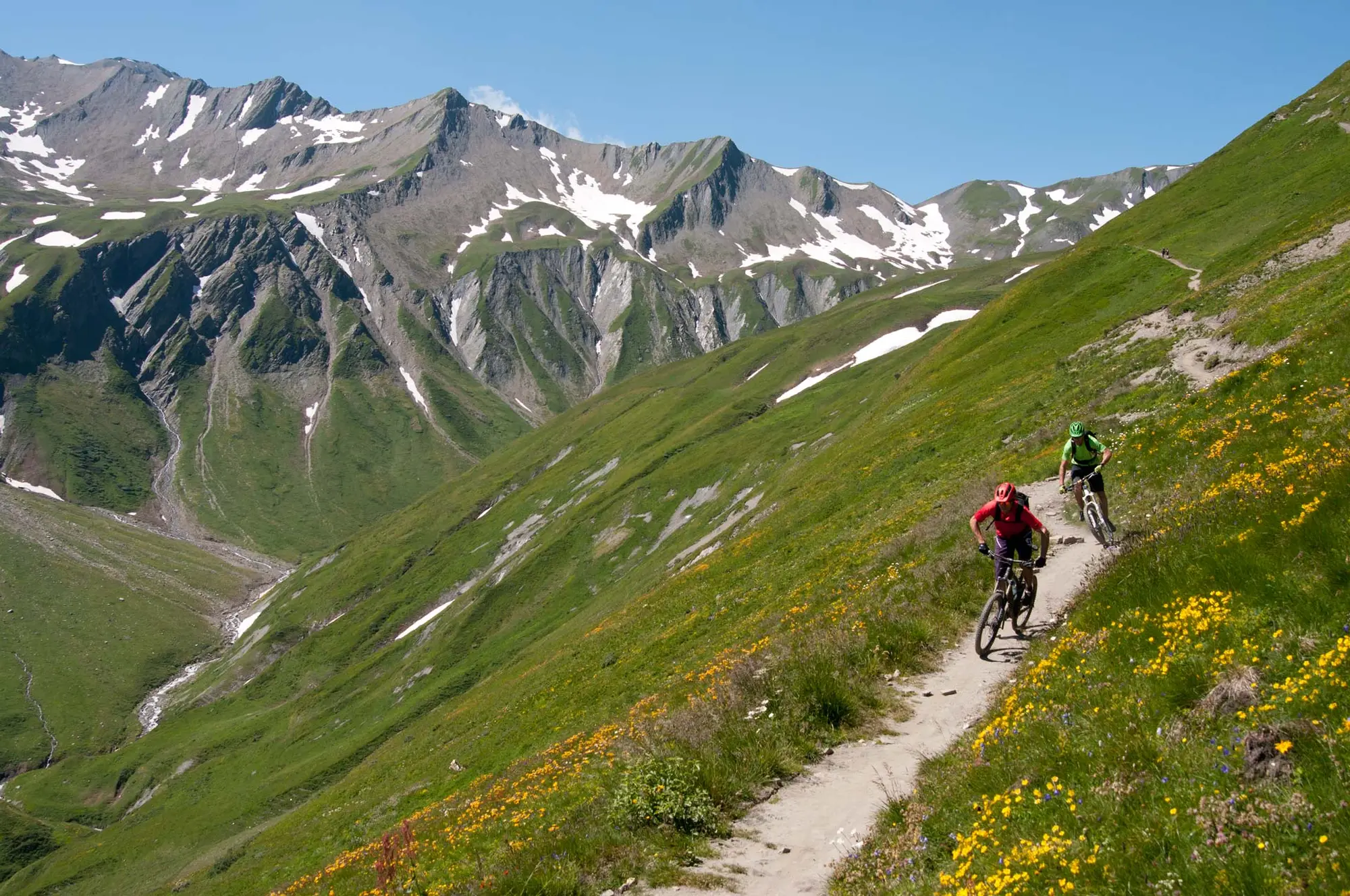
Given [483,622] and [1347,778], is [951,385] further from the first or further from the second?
Answer: [483,622]


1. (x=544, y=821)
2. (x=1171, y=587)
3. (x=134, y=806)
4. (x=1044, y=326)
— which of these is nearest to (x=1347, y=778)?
(x=1171, y=587)

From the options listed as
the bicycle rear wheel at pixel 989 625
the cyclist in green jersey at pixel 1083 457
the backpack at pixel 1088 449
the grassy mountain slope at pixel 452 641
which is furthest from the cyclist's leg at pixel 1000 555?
the grassy mountain slope at pixel 452 641

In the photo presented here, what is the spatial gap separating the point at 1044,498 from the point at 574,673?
2562 cm

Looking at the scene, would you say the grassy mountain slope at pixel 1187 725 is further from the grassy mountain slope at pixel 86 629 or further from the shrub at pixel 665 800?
the grassy mountain slope at pixel 86 629

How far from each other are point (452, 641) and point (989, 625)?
94.1 meters

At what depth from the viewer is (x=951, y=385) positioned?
197ft

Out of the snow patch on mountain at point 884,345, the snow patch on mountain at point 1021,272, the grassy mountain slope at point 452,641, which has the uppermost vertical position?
the snow patch on mountain at point 1021,272

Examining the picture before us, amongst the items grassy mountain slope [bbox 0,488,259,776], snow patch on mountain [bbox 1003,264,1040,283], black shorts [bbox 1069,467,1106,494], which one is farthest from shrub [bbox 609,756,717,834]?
grassy mountain slope [bbox 0,488,259,776]

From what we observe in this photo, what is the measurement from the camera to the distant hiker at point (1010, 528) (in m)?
14.6

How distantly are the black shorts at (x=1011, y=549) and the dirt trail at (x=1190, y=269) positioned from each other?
4387cm

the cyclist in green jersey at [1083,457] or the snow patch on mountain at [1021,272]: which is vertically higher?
the snow patch on mountain at [1021,272]

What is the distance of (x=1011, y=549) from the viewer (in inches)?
579

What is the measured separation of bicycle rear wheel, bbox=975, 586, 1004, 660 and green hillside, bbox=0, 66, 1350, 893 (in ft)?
3.57

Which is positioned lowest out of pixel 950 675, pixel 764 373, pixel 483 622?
pixel 483 622
